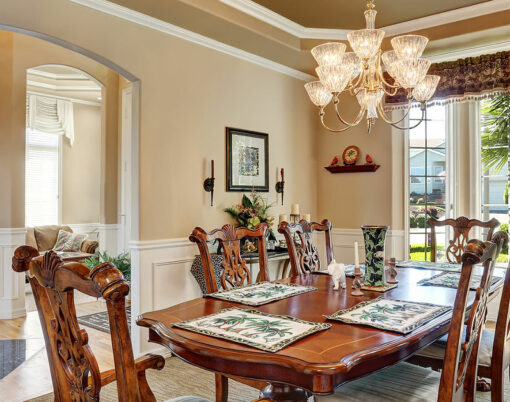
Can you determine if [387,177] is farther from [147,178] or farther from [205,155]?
[147,178]

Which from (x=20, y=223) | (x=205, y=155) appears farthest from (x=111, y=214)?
(x=205, y=155)

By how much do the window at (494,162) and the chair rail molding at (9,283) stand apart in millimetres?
4739

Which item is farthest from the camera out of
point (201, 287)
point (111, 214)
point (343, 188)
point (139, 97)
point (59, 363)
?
point (111, 214)

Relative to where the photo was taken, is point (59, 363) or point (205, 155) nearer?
point (59, 363)

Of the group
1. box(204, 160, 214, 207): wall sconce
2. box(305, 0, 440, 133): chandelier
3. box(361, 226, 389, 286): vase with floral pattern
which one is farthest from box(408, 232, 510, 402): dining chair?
box(204, 160, 214, 207): wall sconce

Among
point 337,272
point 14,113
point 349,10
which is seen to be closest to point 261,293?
point 337,272

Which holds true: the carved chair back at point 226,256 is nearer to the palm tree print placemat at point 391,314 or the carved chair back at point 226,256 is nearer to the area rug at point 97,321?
the palm tree print placemat at point 391,314

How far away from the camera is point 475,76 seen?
3.87m

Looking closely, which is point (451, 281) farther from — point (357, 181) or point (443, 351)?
point (357, 181)

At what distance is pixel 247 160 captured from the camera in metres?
4.12

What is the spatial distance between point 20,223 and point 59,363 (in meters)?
4.09

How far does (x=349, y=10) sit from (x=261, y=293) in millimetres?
2686

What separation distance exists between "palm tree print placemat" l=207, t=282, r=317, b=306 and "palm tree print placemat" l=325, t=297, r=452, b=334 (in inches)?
13.7

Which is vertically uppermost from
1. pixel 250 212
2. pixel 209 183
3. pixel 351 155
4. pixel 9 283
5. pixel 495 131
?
pixel 495 131
